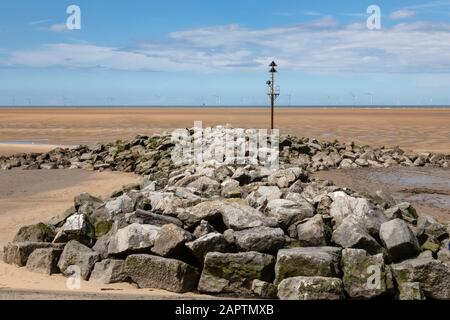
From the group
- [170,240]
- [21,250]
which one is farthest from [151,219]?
[21,250]

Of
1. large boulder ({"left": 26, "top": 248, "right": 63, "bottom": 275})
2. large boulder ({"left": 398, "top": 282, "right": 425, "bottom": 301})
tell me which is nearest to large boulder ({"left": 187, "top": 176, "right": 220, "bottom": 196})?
large boulder ({"left": 26, "top": 248, "right": 63, "bottom": 275})

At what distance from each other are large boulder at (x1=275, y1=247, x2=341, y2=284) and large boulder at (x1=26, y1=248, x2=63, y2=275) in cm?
347

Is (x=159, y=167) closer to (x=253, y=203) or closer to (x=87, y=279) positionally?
(x=253, y=203)

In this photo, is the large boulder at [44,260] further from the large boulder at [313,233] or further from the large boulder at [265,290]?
the large boulder at [313,233]

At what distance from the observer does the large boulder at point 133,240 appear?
27.0ft

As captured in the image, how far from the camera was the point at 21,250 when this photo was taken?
8.95 metres

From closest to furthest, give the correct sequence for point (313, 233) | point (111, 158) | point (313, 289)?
point (313, 289), point (313, 233), point (111, 158)

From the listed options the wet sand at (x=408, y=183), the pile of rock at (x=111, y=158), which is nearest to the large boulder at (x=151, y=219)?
the wet sand at (x=408, y=183)

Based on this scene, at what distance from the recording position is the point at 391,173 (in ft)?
73.0

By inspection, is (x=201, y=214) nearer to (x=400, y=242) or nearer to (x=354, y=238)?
(x=354, y=238)

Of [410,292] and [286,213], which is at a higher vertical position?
[286,213]

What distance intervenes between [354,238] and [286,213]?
1186mm
